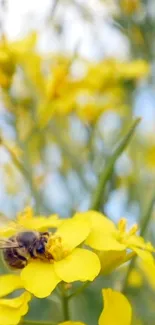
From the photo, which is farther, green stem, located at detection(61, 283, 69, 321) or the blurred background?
the blurred background

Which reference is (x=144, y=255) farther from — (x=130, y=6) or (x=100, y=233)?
(x=130, y=6)

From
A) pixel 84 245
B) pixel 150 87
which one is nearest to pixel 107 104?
pixel 150 87

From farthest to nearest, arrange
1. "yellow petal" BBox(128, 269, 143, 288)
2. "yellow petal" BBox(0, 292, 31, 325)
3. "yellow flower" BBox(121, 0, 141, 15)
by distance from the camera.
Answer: "yellow flower" BBox(121, 0, 141, 15)
"yellow petal" BBox(128, 269, 143, 288)
"yellow petal" BBox(0, 292, 31, 325)

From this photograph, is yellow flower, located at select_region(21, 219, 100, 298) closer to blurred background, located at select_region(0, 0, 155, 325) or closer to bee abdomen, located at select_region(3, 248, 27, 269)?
bee abdomen, located at select_region(3, 248, 27, 269)

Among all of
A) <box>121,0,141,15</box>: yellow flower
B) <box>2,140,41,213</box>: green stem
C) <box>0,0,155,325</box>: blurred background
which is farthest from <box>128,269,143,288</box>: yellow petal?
<box>121,0,141,15</box>: yellow flower

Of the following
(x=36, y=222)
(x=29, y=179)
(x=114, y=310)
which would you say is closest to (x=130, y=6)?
(x=29, y=179)

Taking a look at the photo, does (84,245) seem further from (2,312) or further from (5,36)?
(5,36)
